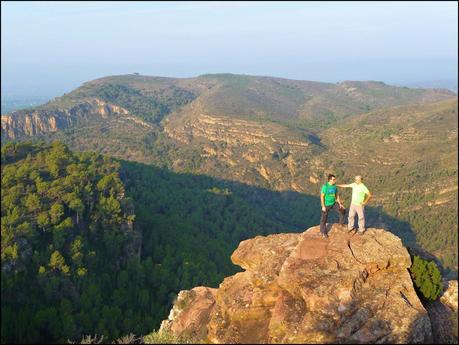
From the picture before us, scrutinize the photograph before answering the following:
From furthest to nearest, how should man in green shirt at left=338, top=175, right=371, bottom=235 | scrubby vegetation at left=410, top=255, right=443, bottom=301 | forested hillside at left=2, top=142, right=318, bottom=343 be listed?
forested hillside at left=2, top=142, right=318, bottom=343
man in green shirt at left=338, top=175, right=371, bottom=235
scrubby vegetation at left=410, top=255, right=443, bottom=301

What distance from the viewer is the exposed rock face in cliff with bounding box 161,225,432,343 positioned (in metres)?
22.2

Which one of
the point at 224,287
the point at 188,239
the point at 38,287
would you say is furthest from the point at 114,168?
the point at 224,287

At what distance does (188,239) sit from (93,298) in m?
33.4

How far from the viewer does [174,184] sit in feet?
490

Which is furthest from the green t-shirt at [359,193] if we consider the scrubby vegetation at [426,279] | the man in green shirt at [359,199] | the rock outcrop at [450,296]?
the rock outcrop at [450,296]

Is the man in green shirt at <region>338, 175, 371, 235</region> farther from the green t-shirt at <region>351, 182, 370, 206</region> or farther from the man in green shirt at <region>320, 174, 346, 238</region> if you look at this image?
the man in green shirt at <region>320, 174, 346, 238</region>

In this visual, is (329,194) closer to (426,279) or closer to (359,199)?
(359,199)

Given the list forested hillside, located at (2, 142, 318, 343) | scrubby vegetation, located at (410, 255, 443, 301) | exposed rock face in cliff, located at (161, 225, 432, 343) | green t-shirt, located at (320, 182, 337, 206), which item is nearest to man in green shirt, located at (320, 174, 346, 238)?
green t-shirt, located at (320, 182, 337, 206)

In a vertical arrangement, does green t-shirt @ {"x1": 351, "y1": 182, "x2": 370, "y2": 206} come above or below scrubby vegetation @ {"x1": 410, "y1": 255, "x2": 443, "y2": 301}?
above

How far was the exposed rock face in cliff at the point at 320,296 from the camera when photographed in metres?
22.2

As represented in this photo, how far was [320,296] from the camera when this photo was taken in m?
23.8

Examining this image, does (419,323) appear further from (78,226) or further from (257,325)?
(78,226)

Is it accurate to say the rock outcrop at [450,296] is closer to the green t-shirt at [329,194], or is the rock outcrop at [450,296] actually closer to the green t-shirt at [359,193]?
the green t-shirt at [359,193]

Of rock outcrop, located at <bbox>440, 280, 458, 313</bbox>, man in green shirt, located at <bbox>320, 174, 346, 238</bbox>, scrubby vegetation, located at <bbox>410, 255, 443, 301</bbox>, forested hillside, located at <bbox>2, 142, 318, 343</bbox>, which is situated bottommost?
forested hillside, located at <bbox>2, 142, 318, 343</bbox>
